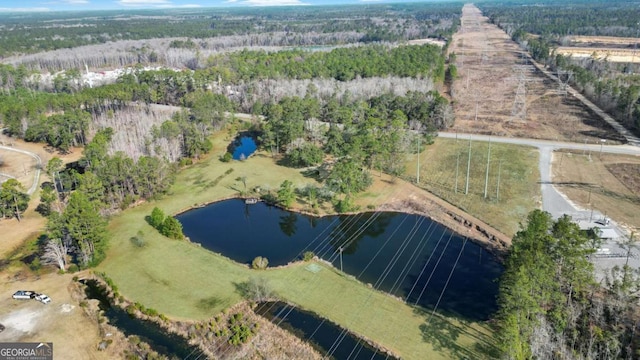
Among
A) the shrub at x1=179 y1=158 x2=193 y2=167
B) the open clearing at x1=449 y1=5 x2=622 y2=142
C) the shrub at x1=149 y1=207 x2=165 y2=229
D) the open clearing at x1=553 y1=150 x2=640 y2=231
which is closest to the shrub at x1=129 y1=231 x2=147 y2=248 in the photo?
the shrub at x1=149 y1=207 x2=165 y2=229

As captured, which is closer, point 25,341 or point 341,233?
point 25,341

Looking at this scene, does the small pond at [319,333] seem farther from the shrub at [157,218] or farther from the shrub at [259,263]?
the shrub at [157,218]

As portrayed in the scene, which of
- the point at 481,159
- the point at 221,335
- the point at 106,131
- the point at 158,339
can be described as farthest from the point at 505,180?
the point at 106,131

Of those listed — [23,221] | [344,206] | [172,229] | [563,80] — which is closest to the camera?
[172,229]

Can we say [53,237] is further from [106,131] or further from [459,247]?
[459,247]

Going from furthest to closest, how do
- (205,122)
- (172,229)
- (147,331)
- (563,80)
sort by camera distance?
(563,80) < (205,122) < (172,229) < (147,331)

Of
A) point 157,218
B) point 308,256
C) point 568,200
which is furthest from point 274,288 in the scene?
point 568,200

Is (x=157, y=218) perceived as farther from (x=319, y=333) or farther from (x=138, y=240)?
(x=319, y=333)
